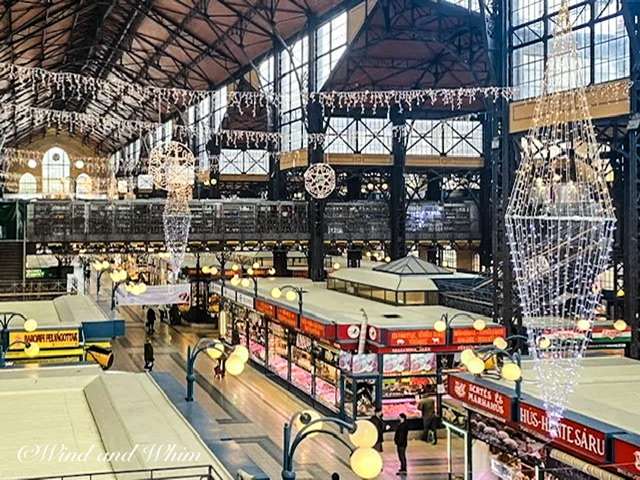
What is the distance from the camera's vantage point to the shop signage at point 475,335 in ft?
55.0

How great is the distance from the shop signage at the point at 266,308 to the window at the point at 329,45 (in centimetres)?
1013

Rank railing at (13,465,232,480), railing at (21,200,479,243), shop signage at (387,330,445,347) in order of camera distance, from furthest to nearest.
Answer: railing at (21,200,479,243) → shop signage at (387,330,445,347) → railing at (13,465,232,480)

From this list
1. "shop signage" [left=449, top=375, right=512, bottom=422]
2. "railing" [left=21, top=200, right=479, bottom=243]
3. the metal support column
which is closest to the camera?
"shop signage" [left=449, top=375, right=512, bottom=422]

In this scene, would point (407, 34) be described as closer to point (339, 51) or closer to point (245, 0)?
point (339, 51)

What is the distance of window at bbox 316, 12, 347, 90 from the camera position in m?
28.5

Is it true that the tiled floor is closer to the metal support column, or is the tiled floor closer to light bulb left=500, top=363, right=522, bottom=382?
light bulb left=500, top=363, right=522, bottom=382

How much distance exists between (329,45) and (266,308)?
37.7 ft

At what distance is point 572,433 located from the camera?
353 inches

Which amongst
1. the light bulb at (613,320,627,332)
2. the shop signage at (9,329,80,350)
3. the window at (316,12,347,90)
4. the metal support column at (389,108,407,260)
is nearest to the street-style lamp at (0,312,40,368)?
the shop signage at (9,329,80,350)

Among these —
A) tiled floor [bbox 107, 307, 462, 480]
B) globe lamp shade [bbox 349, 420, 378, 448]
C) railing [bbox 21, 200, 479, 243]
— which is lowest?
tiled floor [bbox 107, 307, 462, 480]

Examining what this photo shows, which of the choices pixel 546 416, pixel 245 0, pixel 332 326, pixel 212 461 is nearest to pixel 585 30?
pixel 332 326

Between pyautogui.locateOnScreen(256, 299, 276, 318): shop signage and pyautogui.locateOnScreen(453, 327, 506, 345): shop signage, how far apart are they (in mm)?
6424

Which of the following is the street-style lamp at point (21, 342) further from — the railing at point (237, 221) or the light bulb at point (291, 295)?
the railing at point (237, 221)

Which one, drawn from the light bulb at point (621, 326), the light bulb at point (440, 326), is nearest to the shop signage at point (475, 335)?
the light bulb at point (440, 326)
